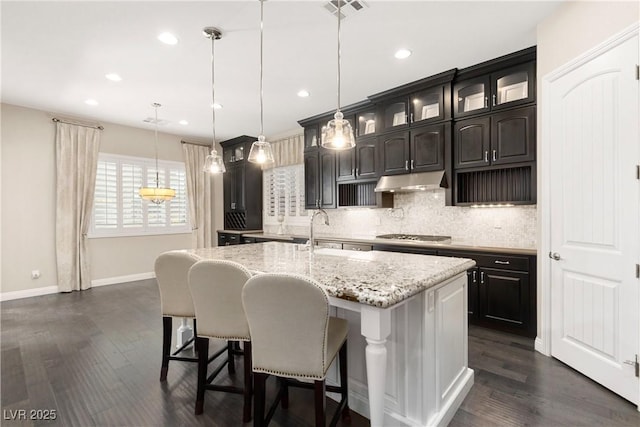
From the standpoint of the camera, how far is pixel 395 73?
3.58m

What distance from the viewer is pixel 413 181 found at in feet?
12.5

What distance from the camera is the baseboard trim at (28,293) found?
4.48m

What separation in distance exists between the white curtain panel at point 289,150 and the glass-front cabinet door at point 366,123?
1.40 meters

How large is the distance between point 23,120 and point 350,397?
600 cm

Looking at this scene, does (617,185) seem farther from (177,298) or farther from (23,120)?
(23,120)

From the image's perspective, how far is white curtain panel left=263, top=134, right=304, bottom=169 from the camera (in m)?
5.72

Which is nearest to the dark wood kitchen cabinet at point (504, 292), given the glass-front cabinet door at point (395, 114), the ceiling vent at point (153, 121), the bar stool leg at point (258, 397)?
the glass-front cabinet door at point (395, 114)

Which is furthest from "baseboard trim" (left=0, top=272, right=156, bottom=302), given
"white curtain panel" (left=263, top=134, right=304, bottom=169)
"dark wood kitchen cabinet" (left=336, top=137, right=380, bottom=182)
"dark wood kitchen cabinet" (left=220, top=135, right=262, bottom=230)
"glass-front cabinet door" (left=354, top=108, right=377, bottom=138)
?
"glass-front cabinet door" (left=354, top=108, right=377, bottom=138)

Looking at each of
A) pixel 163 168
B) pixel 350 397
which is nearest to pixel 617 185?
pixel 350 397

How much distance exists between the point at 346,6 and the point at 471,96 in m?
1.93

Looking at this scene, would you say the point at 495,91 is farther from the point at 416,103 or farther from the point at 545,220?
the point at 545,220

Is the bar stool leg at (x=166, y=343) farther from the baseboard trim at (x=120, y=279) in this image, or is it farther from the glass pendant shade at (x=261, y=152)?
the baseboard trim at (x=120, y=279)

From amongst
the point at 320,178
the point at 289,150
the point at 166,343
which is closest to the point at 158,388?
the point at 166,343

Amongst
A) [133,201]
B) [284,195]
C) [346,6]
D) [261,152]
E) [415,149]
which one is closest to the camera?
[346,6]
